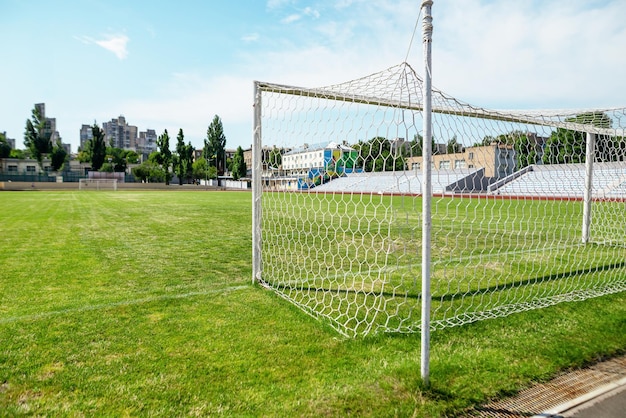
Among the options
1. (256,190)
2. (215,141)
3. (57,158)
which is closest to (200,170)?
(215,141)

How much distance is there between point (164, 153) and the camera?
201ft

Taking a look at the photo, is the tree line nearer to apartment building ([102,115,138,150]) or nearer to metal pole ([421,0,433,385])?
metal pole ([421,0,433,385])

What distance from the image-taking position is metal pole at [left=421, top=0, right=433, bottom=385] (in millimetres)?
1985

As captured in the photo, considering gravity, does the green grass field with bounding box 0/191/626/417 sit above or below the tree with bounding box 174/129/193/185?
below

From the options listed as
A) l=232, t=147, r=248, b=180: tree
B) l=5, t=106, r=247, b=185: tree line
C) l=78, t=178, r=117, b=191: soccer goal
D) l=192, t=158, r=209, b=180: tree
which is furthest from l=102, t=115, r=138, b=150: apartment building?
l=78, t=178, r=117, b=191: soccer goal

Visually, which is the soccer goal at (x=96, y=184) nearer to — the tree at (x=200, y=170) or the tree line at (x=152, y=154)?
the tree line at (x=152, y=154)

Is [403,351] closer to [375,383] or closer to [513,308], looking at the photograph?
[375,383]

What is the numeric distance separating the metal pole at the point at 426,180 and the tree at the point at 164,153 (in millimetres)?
63509

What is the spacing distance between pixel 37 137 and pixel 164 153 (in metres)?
17.9

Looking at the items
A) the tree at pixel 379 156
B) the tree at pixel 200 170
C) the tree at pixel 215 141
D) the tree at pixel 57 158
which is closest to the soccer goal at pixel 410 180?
the tree at pixel 379 156

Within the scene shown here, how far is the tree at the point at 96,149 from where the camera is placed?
188ft

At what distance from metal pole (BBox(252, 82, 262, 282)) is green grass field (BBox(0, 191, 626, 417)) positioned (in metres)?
0.29

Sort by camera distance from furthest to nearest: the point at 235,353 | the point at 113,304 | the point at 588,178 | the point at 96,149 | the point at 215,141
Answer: the point at 215,141 < the point at 96,149 < the point at 588,178 < the point at 113,304 < the point at 235,353

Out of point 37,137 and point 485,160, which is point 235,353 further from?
point 37,137
